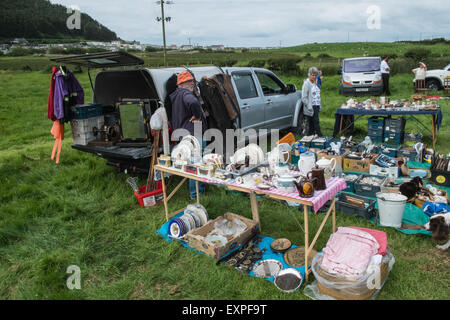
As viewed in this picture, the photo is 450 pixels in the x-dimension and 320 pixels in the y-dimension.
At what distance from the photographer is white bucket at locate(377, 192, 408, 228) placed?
3746mm

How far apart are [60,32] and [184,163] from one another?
64.9 m

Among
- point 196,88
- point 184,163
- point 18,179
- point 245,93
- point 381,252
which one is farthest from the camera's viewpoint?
point 245,93

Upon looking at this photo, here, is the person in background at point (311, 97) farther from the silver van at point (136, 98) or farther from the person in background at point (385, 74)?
the person in background at point (385, 74)

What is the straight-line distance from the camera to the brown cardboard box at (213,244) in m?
3.35

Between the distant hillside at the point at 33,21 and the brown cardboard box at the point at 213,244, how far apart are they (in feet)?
190

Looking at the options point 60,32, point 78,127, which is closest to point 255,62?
point 78,127

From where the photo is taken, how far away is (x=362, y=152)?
5.91 m

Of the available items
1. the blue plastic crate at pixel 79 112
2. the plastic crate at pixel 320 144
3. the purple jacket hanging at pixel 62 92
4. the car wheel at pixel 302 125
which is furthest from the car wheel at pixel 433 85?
the purple jacket hanging at pixel 62 92

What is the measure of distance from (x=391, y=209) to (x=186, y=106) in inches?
118

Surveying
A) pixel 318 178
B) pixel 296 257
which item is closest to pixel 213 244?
pixel 296 257

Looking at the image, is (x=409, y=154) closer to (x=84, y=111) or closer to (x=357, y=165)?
(x=357, y=165)

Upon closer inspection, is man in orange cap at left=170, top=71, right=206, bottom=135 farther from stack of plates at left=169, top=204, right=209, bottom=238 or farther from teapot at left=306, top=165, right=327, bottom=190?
teapot at left=306, top=165, right=327, bottom=190

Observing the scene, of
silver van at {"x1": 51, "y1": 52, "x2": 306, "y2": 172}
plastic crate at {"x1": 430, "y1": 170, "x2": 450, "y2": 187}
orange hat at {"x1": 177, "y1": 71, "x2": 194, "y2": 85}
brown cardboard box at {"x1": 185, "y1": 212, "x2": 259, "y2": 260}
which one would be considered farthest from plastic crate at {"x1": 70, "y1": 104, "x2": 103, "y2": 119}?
plastic crate at {"x1": 430, "y1": 170, "x2": 450, "y2": 187}
